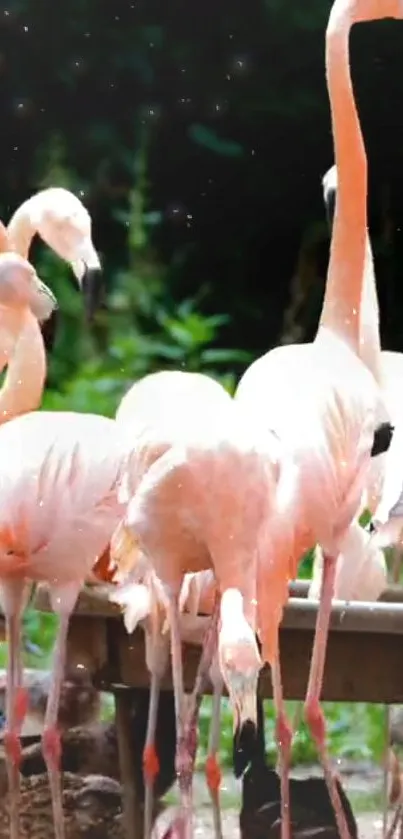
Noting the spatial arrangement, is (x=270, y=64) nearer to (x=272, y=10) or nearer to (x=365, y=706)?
(x=272, y=10)

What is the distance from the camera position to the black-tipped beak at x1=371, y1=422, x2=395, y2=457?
153cm

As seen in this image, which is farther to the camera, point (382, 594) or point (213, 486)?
point (382, 594)

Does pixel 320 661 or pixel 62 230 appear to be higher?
pixel 62 230

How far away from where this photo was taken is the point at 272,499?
1.42 meters

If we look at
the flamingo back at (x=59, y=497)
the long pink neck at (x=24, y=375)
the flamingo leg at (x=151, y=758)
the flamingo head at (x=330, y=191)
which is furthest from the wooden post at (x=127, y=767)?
the flamingo head at (x=330, y=191)

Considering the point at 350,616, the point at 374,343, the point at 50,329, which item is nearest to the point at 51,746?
the point at 350,616

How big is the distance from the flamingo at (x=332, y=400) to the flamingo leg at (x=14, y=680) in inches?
12.8

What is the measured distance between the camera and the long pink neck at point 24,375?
165 centimetres

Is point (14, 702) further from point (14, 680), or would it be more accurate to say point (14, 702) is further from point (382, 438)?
point (382, 438)

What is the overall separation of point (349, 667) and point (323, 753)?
0.11 meters

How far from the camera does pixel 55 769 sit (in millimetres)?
1627

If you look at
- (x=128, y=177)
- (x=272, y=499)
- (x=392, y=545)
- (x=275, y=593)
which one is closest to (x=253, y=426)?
(x=272, y=499)

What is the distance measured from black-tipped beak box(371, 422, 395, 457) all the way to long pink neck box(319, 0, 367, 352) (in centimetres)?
11

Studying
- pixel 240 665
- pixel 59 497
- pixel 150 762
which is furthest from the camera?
pixel 150 762
